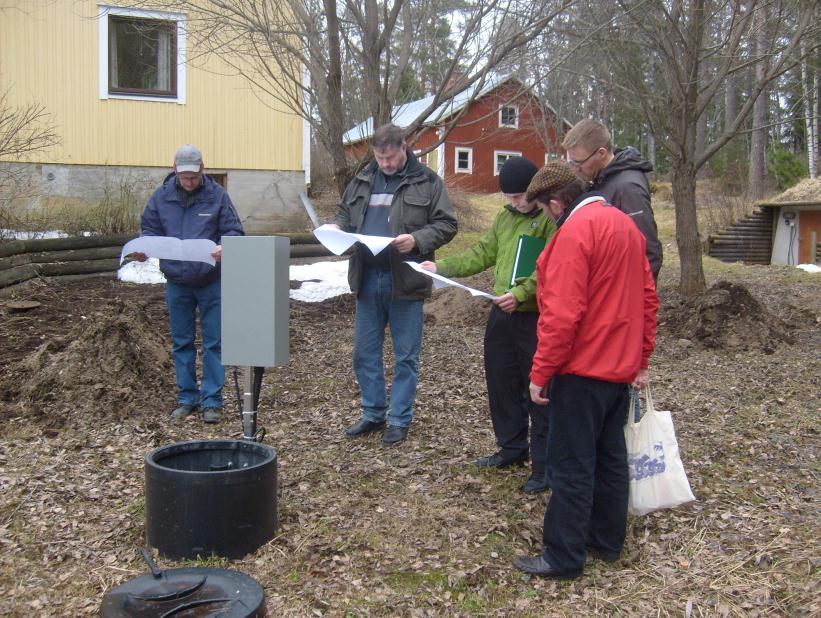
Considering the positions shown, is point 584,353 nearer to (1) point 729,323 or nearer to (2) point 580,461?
(2) point 580,461

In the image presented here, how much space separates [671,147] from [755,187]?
1884cm

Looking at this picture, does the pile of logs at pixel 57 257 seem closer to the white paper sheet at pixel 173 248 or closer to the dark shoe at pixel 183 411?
the dark shoe at pixel 183 411

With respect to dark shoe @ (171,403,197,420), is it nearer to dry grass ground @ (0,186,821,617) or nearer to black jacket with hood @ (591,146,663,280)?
dry grass ground @ (0,186,821,617)

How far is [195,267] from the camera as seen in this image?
5.53 m

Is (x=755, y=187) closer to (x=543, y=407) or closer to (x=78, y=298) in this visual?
(x=78, y=298)

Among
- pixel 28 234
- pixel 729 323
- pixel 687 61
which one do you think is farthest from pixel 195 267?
pixel 28 234

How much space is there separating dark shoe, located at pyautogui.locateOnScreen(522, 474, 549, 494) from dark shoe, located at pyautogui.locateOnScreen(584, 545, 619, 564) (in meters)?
0.67

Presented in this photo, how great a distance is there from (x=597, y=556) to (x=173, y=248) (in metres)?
3.17

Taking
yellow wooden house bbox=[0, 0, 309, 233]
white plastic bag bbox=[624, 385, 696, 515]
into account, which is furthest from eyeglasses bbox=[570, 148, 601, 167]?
yellow wooden house bbox=[0, 0, 309, 233]

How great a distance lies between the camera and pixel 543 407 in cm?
430

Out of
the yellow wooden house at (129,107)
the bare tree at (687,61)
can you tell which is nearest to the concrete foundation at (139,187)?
the yellow wooden house at (129,107)

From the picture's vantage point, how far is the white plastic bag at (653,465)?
12.3ft

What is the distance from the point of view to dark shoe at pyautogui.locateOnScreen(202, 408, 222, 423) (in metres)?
5.62

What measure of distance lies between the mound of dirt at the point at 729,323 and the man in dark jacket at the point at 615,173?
473 centimetres
